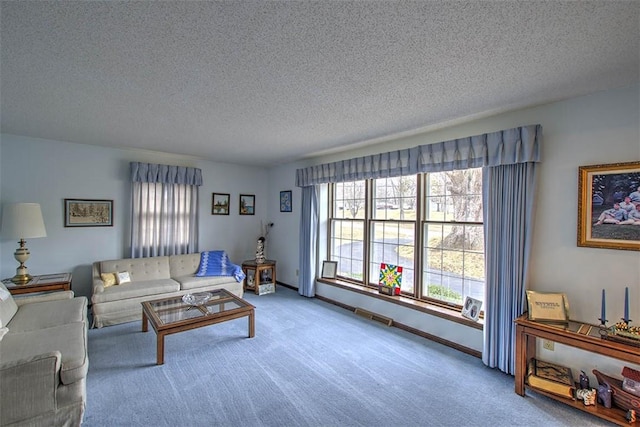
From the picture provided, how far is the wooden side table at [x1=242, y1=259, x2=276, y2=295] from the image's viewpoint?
16.1ft

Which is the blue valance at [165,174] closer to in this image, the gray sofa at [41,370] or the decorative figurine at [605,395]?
the gray sofa at [41,370]

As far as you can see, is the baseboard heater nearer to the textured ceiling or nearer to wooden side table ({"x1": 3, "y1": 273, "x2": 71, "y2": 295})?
the textured ceiling

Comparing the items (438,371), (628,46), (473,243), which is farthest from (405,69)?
(438,371)

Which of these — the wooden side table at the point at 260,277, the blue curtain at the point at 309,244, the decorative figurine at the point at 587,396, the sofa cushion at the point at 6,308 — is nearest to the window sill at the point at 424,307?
the blue curtain at the point at 309,244

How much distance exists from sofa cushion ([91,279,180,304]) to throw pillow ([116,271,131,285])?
7 centimetres

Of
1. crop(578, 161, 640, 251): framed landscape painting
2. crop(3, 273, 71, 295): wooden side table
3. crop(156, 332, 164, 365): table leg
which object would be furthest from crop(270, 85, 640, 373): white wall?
crop(3, 273, 71, 295): wooden side table

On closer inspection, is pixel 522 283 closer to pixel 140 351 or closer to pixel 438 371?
pixel 438 371

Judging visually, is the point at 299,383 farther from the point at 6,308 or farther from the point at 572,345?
the point at 6,308

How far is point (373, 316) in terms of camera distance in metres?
3.73

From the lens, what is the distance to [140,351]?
2.82m

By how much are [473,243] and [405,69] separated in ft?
6.65

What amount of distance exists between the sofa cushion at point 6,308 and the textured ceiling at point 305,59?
1.73 metres

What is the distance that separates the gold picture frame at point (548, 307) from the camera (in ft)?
7.20

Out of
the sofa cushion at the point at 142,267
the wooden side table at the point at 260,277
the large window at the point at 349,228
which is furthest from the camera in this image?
the wooden side table at the point at 260,277
